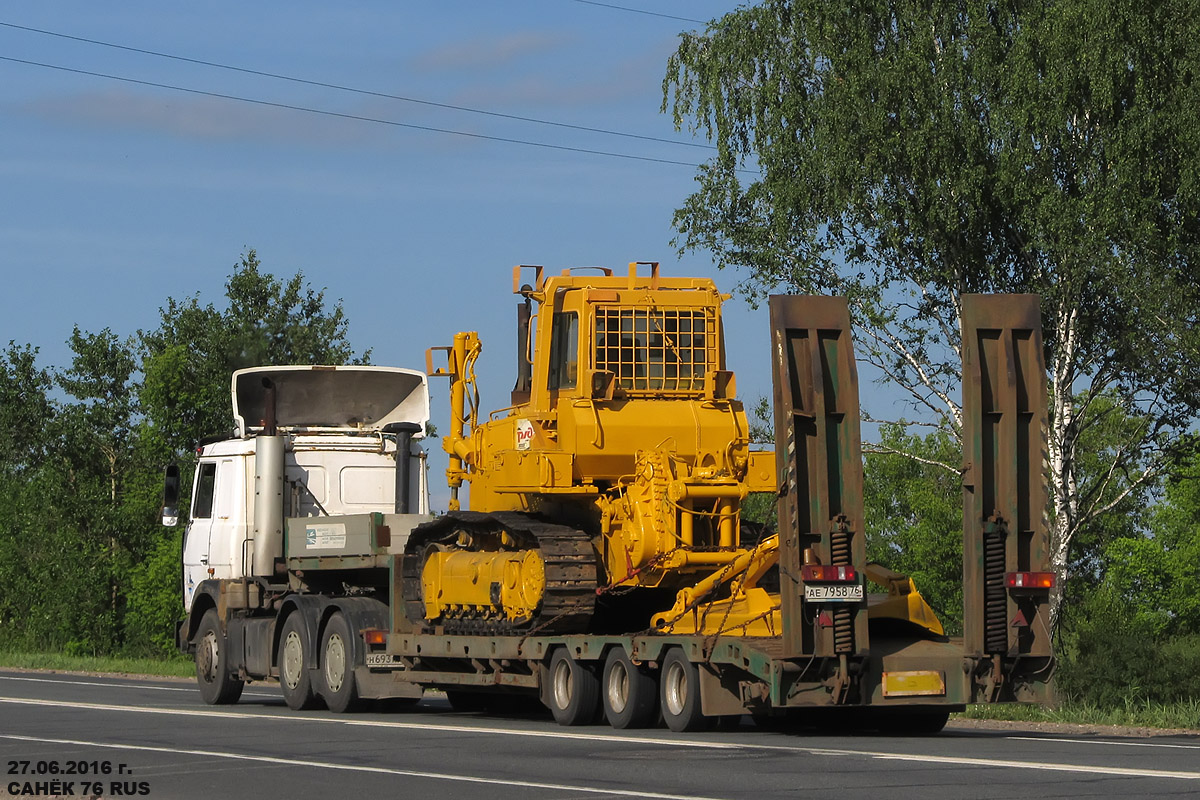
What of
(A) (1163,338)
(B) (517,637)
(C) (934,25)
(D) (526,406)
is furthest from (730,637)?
(C) (934,25)

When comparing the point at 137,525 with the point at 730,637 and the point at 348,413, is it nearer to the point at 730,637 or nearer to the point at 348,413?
the point at 348,413

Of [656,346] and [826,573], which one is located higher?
[656,346]

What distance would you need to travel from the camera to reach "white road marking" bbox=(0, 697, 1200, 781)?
42.6 ft

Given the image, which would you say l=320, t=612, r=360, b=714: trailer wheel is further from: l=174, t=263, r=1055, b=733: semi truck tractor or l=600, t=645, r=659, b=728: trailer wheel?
l=600, t=645, r=659, b=728: trailer wheel

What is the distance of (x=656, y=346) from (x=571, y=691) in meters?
3.86

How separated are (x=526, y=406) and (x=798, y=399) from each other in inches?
191

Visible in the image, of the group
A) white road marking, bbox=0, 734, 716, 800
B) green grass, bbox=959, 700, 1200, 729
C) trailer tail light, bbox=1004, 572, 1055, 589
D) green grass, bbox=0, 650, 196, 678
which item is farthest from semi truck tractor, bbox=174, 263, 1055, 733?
green grass, bbox=0, 650, 196, 678

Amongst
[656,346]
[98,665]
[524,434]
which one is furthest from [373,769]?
[98,665]

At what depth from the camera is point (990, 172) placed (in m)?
32.3

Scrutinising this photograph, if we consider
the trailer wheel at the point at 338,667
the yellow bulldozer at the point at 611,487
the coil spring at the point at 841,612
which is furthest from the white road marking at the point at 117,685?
the coil spring at the point at 841,612

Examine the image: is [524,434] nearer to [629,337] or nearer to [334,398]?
[629,337]

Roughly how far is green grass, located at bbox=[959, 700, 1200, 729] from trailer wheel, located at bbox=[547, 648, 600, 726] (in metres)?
4.65

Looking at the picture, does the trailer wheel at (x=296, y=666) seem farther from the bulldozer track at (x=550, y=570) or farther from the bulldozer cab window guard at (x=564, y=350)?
the bulldozer cab window guard at (x=564, y=350)

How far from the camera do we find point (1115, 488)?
61375 mm
